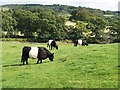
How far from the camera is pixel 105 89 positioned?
1492 centimetres

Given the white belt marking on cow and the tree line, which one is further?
the tree line

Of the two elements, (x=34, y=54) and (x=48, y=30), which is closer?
(x=34, y=54)

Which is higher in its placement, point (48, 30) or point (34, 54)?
point (34, 54)

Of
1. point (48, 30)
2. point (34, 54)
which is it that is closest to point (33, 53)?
point (34, 54)

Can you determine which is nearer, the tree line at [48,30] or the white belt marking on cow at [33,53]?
the white belt marking on cow at [33,53]

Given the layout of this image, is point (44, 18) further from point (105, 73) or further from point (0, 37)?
point (105, 73)

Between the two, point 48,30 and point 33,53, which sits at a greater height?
point 33,53

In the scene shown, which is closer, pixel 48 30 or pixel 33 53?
pixel 33 53

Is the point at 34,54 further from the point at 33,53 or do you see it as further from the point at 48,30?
the point at 48,30

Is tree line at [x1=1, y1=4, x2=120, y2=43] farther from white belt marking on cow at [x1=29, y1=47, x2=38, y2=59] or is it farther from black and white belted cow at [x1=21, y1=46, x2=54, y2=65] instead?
white belt marking on cow at [x1=29, y1=47, x2=38, y2=59]

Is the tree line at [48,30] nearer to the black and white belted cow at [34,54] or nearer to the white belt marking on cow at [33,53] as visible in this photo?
the black and white belted cow at [34,54]

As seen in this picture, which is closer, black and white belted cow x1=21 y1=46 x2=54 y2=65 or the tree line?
black and white belted cow x1=21 y1=46 x2=54 y2=65

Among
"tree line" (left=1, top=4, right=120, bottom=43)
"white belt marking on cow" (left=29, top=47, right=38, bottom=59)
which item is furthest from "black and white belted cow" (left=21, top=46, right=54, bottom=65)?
Result: "tree line" (left=1, top=4, right=120, bottom=43)

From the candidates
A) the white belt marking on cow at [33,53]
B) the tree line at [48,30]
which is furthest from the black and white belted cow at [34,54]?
the tree line at [48,30]
